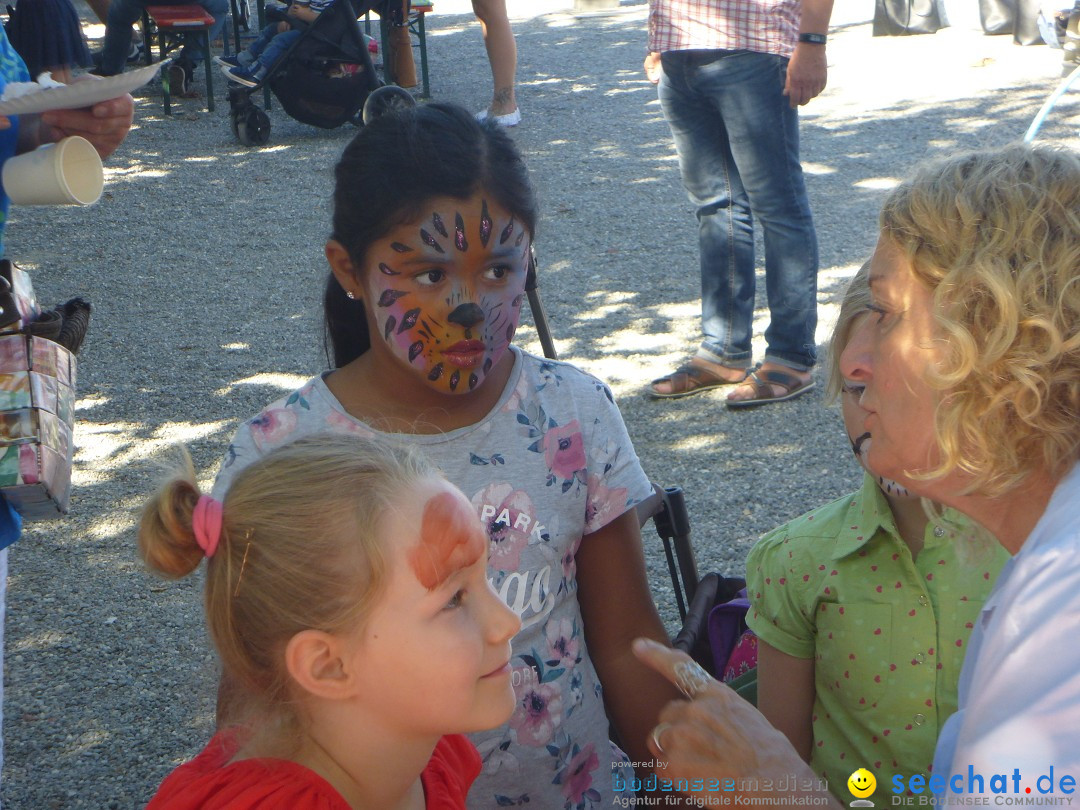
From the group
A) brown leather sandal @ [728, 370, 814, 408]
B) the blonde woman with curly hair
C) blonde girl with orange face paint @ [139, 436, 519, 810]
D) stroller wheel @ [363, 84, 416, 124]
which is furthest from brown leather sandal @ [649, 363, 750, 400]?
blonde girl with orange face paint @ [139, 436, 519, 810]

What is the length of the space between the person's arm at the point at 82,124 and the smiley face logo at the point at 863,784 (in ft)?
6.00

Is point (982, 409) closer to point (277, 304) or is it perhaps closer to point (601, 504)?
point (601, 504)

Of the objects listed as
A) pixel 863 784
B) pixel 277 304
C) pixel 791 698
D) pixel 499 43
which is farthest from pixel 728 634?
pixel 499 43

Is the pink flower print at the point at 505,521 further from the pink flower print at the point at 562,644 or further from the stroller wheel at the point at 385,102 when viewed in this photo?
the stroller wheel at the point at 385,102

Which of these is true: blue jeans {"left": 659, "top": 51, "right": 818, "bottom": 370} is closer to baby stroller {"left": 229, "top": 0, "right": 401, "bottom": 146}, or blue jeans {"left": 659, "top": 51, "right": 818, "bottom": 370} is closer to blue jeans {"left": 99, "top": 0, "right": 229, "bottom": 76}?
baby stroller {"left": 229, "top": 0, "right": 401, "bottom": 146}

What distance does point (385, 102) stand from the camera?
7.51 ft

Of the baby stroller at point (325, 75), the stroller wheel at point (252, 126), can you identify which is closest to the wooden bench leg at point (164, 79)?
the stroller wheel at point (252, 126)

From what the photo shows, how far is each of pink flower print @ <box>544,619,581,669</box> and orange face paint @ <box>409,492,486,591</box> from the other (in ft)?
1.45

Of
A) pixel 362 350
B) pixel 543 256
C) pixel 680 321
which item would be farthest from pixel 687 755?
pixel 543 256

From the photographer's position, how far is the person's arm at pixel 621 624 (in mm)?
2035

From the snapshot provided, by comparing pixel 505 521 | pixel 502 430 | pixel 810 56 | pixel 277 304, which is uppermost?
pixel 810 56

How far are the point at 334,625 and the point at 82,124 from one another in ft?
4.43

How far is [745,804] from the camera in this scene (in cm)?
145

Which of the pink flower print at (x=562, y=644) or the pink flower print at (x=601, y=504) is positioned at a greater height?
the pink flower print at (x=601, y=504)
